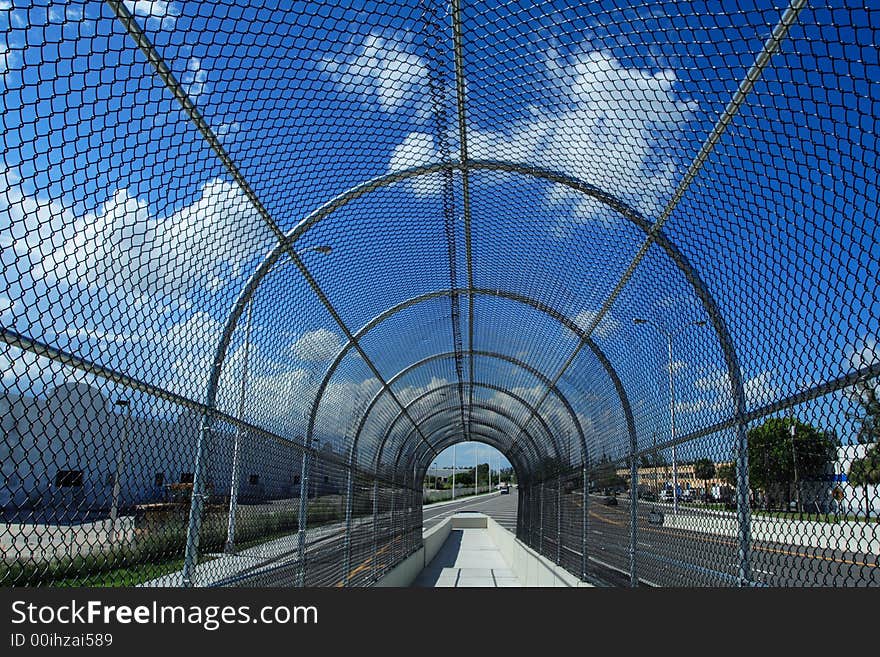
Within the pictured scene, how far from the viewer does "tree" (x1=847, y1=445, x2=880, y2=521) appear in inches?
105

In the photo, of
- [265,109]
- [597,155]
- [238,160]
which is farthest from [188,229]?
[597,155]

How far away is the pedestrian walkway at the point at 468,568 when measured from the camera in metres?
15.1

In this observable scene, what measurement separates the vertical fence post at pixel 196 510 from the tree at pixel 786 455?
3043 mm

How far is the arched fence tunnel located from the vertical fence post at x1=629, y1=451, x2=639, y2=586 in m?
0.05

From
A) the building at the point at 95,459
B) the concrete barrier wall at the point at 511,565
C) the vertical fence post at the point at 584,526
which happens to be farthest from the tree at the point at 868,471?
the vertical fence post at the point at 584,526

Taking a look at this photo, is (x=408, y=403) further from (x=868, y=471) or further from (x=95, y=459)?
(x=868, y=471)

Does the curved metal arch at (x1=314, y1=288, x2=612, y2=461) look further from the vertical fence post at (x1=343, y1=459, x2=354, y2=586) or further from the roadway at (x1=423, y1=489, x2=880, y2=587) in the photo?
the vertical fence post at (x1=343, y1=459, x2=354, y2=586)

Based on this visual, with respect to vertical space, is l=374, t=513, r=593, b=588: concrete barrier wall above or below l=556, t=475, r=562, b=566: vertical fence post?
below

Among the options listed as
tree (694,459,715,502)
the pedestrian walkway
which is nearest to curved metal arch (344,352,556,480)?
the pedestrian walkway

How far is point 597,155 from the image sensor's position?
450 centimetres

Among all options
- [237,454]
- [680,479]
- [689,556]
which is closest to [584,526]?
[680,479]

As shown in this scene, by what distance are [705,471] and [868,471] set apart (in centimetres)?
181

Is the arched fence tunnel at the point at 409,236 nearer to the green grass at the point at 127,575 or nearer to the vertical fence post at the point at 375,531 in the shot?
the green grass at the point at 127,575

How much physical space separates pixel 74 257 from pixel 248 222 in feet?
5.24
